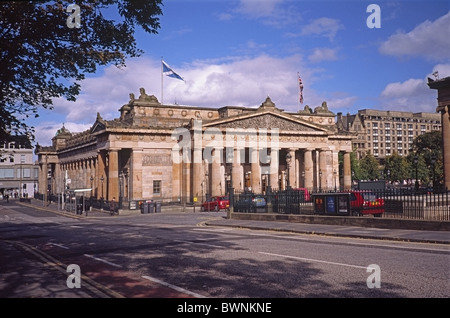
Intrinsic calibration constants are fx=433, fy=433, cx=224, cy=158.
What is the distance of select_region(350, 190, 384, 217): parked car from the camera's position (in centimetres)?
2481

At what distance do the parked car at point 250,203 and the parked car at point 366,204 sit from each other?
8209 millimetres

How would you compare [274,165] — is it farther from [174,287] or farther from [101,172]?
[174,287]

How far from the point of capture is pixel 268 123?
66.4 meters

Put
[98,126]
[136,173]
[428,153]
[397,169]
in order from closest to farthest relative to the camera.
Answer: [136,173]
[98,126]
[428,153]
[397,169]

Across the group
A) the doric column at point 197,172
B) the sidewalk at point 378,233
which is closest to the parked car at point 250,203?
the sidewalk at point 378,233

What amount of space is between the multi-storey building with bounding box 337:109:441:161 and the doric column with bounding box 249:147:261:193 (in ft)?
320

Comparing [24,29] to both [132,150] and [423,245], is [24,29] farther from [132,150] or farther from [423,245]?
[132,150]

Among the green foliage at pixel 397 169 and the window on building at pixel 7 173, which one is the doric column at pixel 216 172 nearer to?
the green foliage at pixel 397 169

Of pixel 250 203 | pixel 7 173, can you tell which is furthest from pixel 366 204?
pixel 7 173

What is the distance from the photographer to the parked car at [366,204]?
977 inches

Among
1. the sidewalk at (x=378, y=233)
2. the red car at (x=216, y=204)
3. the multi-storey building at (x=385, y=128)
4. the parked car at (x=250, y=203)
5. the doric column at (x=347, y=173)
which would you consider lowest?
the red car at (x=216, y=204)

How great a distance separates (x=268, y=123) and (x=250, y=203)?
34700mm

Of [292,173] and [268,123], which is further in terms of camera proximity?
[292,173]

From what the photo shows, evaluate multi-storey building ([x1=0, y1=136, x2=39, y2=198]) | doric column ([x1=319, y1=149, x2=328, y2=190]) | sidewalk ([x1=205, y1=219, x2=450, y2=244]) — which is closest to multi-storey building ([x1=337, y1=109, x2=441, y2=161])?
doric column ([x1=319, y1=149, x2=328, y2=190])
